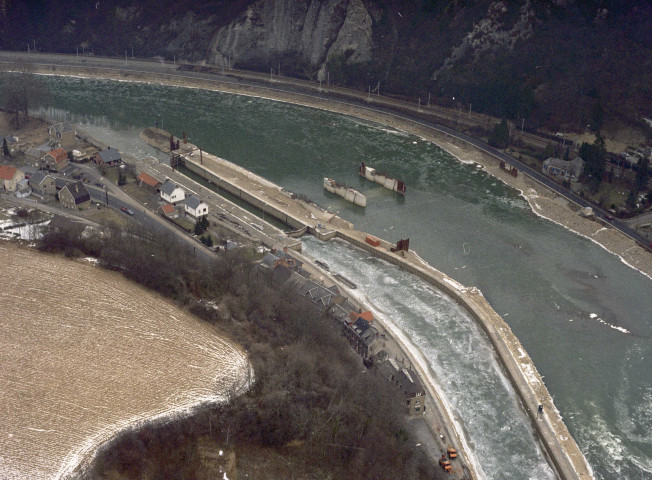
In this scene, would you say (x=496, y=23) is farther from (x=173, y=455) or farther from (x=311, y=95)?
(x=173, y=455)

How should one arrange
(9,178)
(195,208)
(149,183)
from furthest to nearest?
(149,183), (9,178), (195,208)

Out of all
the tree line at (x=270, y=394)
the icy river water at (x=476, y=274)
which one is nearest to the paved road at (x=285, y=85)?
the icy river water at (x=476, y=274)

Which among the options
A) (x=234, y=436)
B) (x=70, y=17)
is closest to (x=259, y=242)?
(x=234, y=436)

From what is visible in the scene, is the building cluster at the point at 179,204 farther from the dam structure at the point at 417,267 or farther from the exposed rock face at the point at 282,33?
the exposed rock face at the point at 282,33

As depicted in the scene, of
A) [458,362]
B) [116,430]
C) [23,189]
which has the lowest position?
[458,362]

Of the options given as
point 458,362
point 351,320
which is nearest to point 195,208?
point 351,320

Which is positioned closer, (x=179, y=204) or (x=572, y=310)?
(x=572, y=310)

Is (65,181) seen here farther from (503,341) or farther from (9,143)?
(503,341)
